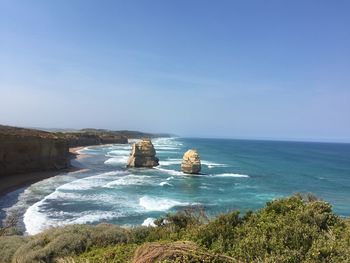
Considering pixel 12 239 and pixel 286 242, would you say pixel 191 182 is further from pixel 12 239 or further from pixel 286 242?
pixel 286 242

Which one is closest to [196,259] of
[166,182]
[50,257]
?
[50,257]

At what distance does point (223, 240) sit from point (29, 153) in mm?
44907

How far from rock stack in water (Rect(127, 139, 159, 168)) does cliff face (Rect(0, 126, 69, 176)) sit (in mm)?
10349

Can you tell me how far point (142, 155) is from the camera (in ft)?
196

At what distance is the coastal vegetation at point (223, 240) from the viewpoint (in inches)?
249

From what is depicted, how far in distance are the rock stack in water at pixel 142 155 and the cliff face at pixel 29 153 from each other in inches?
407

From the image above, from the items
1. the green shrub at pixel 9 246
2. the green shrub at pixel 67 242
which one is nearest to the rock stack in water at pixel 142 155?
the green shrub at pixel 9 246

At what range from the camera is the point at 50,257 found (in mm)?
9195

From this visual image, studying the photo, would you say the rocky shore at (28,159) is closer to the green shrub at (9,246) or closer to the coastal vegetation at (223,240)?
the green shrub at (9,246)

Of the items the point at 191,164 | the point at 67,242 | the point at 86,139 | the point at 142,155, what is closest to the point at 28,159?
the point at 142,155

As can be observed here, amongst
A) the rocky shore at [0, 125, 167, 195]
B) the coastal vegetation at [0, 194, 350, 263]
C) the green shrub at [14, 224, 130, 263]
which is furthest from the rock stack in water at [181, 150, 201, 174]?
the coastal vegetation at [0, 194, 350, 263]

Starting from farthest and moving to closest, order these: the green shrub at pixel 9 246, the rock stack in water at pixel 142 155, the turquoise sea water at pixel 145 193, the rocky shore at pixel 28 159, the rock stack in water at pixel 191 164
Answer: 1. the rock stack in water at pixel 142 155
2. the rock stack in water at pixel 191 164
3. the rocky shore at pixel 28 159
4. the turquoise sea water at pixel 145 193
5. the green shrub at pixel 9 246

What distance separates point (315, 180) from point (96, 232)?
1879 inches

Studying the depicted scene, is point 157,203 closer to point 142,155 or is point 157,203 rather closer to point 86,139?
point 142,155
